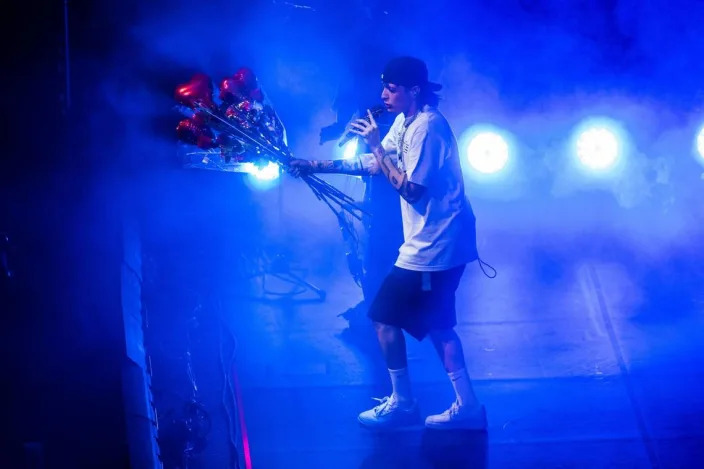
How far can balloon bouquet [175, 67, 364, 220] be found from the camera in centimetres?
459

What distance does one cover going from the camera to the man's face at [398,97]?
13.7ft

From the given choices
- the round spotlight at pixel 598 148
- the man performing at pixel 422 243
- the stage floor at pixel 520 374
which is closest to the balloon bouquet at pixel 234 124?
the man performing at pixel 422 243

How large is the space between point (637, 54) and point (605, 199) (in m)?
2.64

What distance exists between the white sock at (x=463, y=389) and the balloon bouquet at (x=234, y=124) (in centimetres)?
163

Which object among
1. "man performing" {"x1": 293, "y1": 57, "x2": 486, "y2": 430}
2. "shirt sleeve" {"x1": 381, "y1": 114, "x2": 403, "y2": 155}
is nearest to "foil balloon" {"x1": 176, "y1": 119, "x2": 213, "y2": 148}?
"man performing" {"x1": 293, "y1": 57, "x2": 486, "y2": 430}

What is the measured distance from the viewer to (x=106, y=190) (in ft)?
12.5

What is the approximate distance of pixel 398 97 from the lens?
419cm

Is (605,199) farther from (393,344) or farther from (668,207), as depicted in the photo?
(393,344)

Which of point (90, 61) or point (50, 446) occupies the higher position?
point (90, 61)

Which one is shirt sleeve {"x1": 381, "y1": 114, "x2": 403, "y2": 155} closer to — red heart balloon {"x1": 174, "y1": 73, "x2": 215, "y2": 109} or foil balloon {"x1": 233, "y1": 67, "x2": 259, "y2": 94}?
foil balloon {"x1": 233, "y1": 67, "x2": 259, "y2": 94}

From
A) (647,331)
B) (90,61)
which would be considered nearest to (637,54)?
(647,331)

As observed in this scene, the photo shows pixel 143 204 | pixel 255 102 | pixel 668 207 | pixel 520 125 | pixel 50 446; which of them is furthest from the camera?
pixel 520 125

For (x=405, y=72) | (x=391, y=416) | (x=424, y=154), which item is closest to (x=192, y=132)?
(x=405, y=72)

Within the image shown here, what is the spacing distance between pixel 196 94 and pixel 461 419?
10.5 feet
